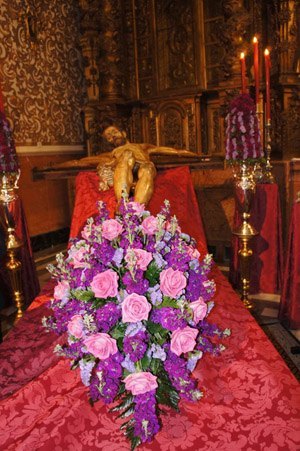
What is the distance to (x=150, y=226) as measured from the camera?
1402 millimetres

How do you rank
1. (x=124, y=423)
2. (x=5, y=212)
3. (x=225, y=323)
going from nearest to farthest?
(x=124, y=423) < (x=225, y=323) < (x=5, y=212)

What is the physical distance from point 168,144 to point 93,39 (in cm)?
171

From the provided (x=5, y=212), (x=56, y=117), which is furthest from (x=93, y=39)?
(x=5, y=212)

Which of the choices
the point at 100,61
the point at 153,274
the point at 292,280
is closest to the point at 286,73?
the point at 100,61

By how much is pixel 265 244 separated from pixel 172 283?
2.14m

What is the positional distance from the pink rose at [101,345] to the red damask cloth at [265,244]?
211cm

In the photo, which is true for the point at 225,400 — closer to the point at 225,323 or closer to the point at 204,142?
the point at 225,323

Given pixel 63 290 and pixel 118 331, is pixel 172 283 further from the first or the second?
pixel 63 290

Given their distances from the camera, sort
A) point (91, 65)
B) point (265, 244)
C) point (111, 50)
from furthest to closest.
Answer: point (91, 65), point (111, 50), point (265, 244)

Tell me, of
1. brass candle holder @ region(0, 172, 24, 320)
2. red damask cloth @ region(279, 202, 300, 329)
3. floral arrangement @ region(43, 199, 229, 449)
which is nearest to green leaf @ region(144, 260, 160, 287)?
floral arrangement @ region(43, 199, 229, 449)

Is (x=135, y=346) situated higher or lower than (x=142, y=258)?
lower

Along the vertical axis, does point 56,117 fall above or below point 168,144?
above

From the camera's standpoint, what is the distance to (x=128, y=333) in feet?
3.95

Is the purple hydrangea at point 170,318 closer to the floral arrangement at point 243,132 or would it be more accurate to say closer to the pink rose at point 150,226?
the pink rose at point 150,226
